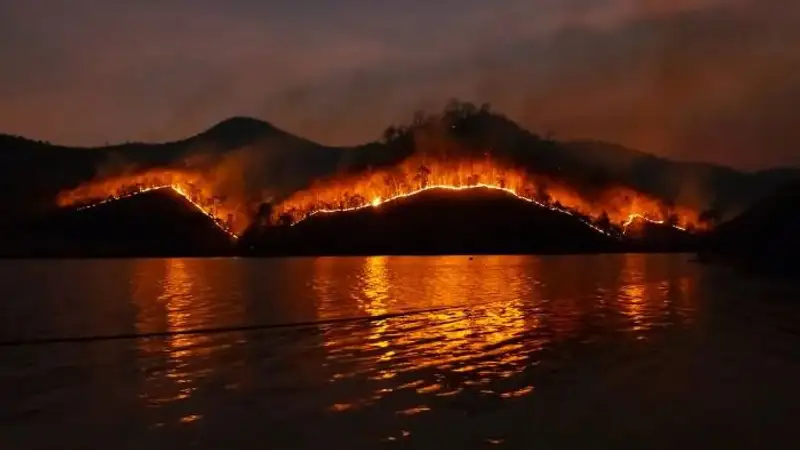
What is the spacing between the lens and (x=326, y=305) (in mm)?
40406

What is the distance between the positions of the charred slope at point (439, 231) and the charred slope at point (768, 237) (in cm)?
6245

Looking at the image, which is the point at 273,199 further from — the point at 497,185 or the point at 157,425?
the point at 157,425

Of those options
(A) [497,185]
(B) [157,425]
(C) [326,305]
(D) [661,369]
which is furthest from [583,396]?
(A) [497,185]

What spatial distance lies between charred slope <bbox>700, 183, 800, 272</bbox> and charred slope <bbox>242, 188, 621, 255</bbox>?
62450 millimetres

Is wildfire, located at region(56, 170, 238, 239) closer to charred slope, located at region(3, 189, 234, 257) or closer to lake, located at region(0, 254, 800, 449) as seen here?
charred slope, located at region(3, 189, 234, 257)

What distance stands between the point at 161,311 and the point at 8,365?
1508 centimetres

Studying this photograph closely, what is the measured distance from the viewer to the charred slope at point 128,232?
525 feet

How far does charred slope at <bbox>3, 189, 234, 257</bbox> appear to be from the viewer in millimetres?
159875

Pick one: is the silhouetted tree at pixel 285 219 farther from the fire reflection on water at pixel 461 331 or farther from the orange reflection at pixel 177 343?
the orange reflection at pixel 177 343

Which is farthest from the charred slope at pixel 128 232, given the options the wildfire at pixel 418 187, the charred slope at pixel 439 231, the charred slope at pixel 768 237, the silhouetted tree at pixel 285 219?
the charred slope at pixel 768 237

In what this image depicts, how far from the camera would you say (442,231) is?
170375 mm

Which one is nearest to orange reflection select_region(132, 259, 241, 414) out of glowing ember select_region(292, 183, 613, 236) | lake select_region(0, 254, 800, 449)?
lake select_region(0, 254, 800, 449)

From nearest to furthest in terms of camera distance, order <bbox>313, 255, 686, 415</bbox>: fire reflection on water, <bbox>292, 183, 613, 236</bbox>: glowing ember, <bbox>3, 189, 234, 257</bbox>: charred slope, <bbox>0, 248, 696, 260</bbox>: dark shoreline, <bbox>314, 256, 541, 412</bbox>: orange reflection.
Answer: <bbox>313, 255, 686, 415</bbox>: fire reflection on water, <bbox>314, 256, 541, 412</bbox>: orange reflection, <bbox>0, 248, 696, 260</bbox>: dark shoreline, <bbox>3, 189, 234, 257</bbox>: charred slope, <bbox>292, 183, 613, 236</bbox>: glowing ember

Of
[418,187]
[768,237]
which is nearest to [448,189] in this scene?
[418,187]
